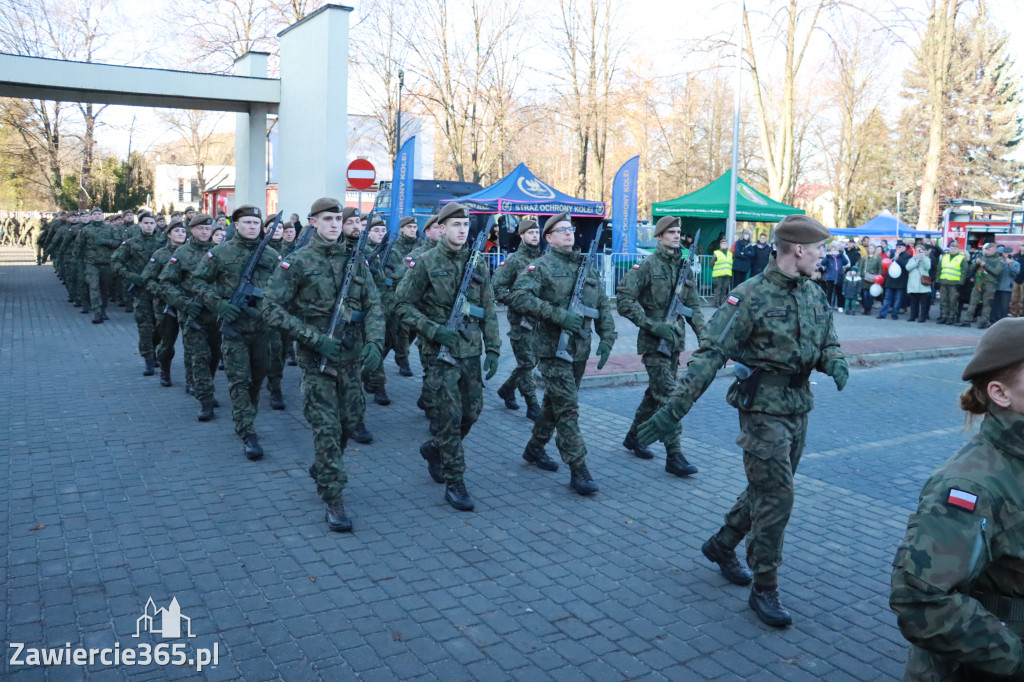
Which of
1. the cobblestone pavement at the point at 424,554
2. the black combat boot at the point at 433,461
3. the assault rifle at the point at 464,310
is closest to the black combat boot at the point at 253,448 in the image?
the cobblestone pavement at the point at 424,554

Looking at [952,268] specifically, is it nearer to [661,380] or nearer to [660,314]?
[660,314]

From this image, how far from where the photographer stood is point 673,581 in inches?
201

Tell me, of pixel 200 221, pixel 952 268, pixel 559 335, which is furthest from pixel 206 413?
pixel 952 268

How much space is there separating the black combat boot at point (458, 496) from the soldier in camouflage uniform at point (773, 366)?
230cm

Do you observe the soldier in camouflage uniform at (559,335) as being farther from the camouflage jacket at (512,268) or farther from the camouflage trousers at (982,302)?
the camouflage trousers at (982,302)

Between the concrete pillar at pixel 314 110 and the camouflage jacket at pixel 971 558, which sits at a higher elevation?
the concrete pillar at pixel 314 110

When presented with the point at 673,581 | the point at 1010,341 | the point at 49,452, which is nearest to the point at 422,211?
the point at 49,452

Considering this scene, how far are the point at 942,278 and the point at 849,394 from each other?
35.4 feet

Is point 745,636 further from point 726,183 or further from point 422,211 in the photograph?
point 422,211

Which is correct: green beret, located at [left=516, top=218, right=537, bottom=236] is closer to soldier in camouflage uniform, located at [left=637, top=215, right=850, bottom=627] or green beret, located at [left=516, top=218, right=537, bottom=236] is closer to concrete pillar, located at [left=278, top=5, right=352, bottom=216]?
soldier in camouflage uniform, located at [left=637, top=215, right=850, bottom=627]

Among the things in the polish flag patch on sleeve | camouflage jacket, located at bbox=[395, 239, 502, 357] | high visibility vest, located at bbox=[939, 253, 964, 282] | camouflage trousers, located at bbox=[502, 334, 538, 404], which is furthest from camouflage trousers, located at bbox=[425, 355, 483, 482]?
high visibility vest, located at bbox=[939, 253, 964, 282]

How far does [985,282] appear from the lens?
1961cm

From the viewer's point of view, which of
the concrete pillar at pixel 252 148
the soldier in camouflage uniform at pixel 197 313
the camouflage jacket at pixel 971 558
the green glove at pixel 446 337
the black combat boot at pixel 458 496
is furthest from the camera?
the concrete pillar at pixel 252 148

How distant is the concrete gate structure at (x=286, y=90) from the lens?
1683 centimetres
